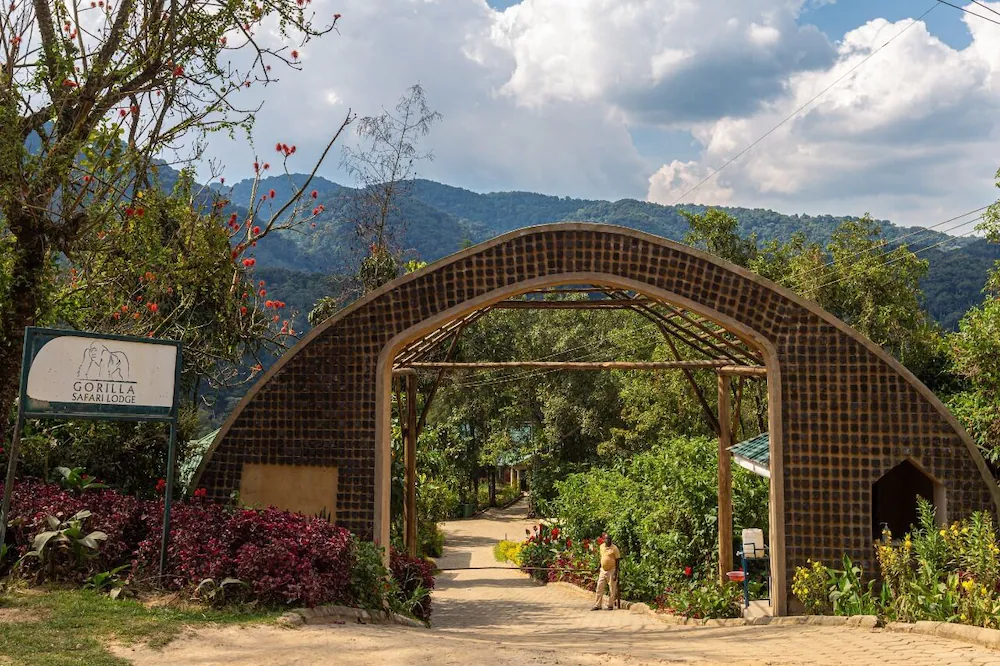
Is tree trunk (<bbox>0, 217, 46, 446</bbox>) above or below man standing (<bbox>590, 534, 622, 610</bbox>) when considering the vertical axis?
above

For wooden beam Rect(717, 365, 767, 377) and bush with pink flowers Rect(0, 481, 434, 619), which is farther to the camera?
wooden beam Rect(717, 365, 767, 377)

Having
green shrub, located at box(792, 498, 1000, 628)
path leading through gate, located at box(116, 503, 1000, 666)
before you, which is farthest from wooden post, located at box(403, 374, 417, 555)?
green shrub, located at box(792, 498, 1000, 628)

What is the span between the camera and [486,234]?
14712 cm

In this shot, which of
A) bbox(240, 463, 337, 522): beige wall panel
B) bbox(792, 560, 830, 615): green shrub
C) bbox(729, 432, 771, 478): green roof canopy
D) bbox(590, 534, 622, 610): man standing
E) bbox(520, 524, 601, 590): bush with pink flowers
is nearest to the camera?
bbox(792, 560, 830, 615): green shrub

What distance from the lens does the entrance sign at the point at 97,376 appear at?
8094 millimetres

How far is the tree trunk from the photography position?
9.12m

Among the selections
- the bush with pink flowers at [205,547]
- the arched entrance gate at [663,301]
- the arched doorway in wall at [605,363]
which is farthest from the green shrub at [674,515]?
the bush with pink flowers at [205,547]

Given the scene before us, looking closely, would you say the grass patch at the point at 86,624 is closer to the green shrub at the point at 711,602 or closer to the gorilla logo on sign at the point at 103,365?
the gorilla logo on sign at the point at 103,365

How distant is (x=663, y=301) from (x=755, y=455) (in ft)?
9.22

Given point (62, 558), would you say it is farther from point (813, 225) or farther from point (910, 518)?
point (813, 225)

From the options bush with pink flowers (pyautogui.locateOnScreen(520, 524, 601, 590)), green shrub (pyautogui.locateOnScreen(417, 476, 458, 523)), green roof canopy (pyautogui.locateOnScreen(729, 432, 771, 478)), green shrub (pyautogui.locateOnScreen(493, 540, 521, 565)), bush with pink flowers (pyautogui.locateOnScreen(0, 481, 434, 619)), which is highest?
green roof canopy (pyautogui.locateOnScreen(729, 432, 771, 478))

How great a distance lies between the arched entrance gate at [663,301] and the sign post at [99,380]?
1.91 m

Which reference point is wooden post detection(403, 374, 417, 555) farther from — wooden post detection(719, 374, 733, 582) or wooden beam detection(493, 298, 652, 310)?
wooden post detection(719, 374, 733, 582)

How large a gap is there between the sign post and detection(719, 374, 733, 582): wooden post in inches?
319
